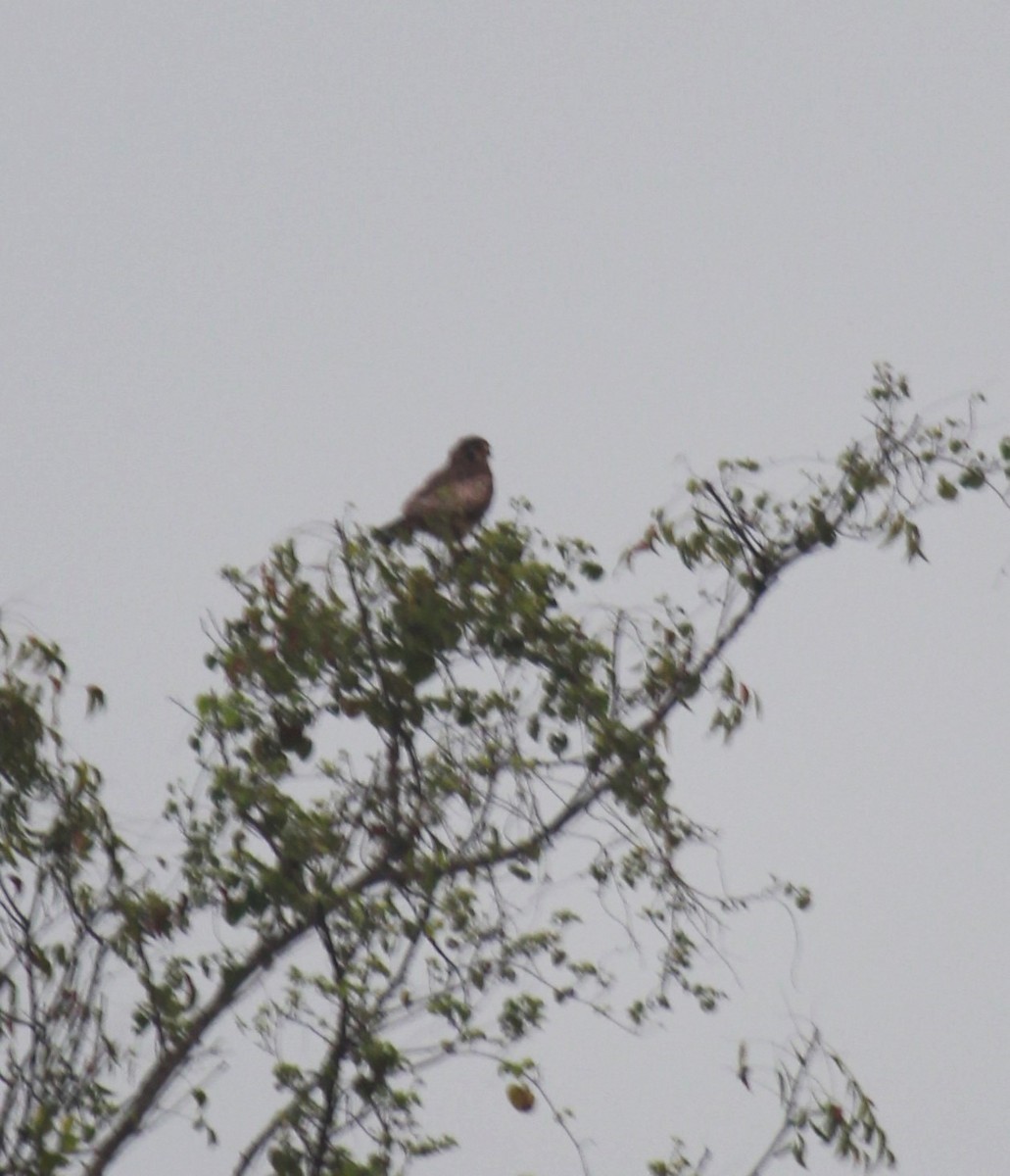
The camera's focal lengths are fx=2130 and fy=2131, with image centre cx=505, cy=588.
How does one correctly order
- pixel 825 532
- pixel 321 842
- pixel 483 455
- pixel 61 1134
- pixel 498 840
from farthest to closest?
pixel 483 455
pixel 825 532
pixel 498 840
pixel 321 842
pixel 61 1134

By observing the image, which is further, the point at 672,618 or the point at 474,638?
the point at 672,618

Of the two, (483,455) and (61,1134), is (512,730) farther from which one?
(483,455)

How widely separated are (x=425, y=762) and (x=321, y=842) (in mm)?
483

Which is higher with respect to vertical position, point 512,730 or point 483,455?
point 483,455

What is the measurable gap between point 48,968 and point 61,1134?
1.63 meters

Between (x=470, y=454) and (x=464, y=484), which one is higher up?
(x=470, y=454)

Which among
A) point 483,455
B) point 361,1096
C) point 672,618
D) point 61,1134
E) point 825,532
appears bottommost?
point 61,1134

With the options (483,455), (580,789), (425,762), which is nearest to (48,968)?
(425,762)

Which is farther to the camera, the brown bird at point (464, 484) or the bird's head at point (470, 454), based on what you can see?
the bird's head at point (470, 454)

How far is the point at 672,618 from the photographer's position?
7289 mm

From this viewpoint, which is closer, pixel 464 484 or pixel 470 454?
pixel 464 484

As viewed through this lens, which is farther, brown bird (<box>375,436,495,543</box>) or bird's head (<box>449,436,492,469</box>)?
bird's head (<box>449,436,492,469</box>)

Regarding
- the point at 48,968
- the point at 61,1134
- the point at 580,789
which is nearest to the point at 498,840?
the point at 580,789

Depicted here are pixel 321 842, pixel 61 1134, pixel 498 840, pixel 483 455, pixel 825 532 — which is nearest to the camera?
pixel 61 1134
